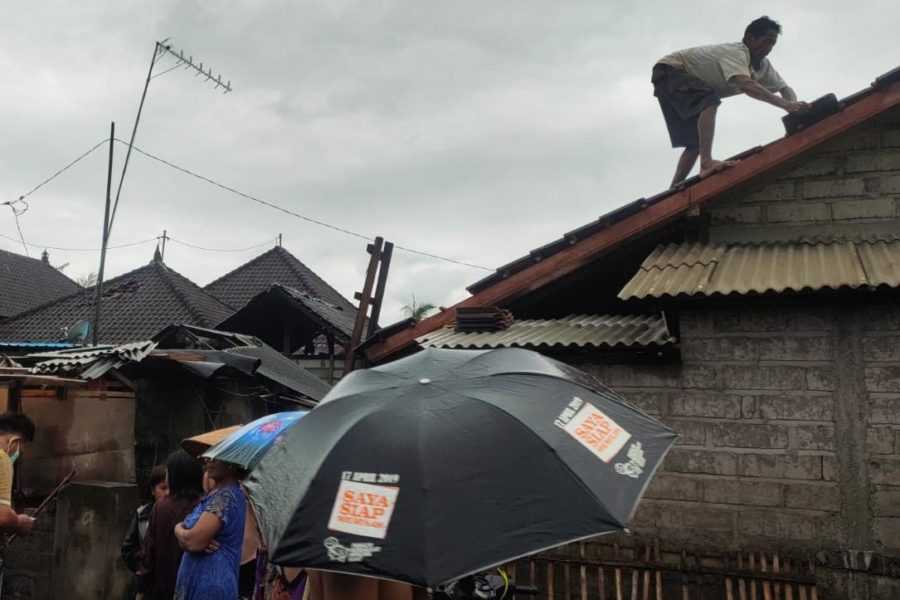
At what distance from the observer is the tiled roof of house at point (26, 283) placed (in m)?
A: 29.0

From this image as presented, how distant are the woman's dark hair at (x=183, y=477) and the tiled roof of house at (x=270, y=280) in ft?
61.4

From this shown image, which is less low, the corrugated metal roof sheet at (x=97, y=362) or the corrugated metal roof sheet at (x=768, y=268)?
the corrugated metal roof sheet at (x=768, y=268)

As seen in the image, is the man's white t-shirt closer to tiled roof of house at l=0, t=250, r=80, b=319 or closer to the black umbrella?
the black umbrella

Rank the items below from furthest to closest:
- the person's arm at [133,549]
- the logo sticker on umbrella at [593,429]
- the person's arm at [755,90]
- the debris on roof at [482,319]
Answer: the debris on roof at [482,319] < the person's arm at [755,90] < the person's arm at [133,549] < the logo sticker on umbrella at [593,429]

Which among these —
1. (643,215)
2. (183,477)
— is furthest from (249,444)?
(643,215)

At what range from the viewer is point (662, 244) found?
257 inches

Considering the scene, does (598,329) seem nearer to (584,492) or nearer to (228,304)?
(584,492)

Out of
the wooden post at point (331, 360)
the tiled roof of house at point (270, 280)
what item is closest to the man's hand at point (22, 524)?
the wooden post at point (331, 360)

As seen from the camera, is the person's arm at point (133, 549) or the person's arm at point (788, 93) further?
the person's arm at point (788, 93)

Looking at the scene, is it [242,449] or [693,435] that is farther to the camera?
[693,435]

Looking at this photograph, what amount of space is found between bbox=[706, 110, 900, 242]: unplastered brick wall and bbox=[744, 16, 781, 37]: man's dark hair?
1.31 m

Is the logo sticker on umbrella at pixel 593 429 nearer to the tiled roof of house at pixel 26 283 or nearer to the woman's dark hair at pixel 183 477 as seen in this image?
the woman's dark hair at pixel 183 477

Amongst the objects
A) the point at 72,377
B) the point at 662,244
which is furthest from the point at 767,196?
the point at 72,377

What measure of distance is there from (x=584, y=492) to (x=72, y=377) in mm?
7200
